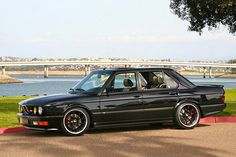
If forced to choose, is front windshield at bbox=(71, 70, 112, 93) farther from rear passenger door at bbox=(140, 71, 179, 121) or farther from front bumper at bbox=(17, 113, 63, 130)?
front bumper at bbox=(17, 113, 63, 130)

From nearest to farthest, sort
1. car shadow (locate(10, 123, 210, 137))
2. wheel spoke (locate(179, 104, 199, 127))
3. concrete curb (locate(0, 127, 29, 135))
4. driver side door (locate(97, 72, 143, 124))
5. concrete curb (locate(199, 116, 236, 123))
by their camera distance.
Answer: driver side door (locate(97, 72, 143, 124))
car shadow (locate(10, 123, 210, 137))
concrete curb (locate(0, 127, 29, 135))
wheel spoke (locate(179, 104, 199, 127))
concrete curb (locate(199, 116, 236, 123))

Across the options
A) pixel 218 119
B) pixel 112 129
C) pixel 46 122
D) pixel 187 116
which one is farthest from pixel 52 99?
pixel 218 119

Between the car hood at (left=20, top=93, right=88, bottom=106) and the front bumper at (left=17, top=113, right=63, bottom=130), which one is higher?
the car hood at (left=20, top=93, right=88, bottom=106)

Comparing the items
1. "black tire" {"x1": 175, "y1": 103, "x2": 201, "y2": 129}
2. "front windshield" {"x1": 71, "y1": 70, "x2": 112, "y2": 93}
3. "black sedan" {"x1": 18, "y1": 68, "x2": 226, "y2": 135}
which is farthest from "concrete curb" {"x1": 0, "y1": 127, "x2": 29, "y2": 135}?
"black tire" {"x1": 175, "y1": 103, "x2": 201, "y2": 129}

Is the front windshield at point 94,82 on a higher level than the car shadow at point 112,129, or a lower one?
higher

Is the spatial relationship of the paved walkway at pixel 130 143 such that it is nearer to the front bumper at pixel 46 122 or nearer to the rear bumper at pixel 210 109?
the front bumper at pixel 46 122

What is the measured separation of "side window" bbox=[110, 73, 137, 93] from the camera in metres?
11.4

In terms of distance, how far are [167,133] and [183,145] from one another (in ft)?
5.91

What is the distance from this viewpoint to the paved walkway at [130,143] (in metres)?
8.41

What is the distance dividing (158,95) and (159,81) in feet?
1.67

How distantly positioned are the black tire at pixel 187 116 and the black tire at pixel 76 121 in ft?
7.13

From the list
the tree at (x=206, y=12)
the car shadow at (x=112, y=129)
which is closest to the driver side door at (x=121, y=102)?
the car shadow at (x=112, y=129)

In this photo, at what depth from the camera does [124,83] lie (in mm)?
11617

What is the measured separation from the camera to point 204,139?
9977 millimetres
